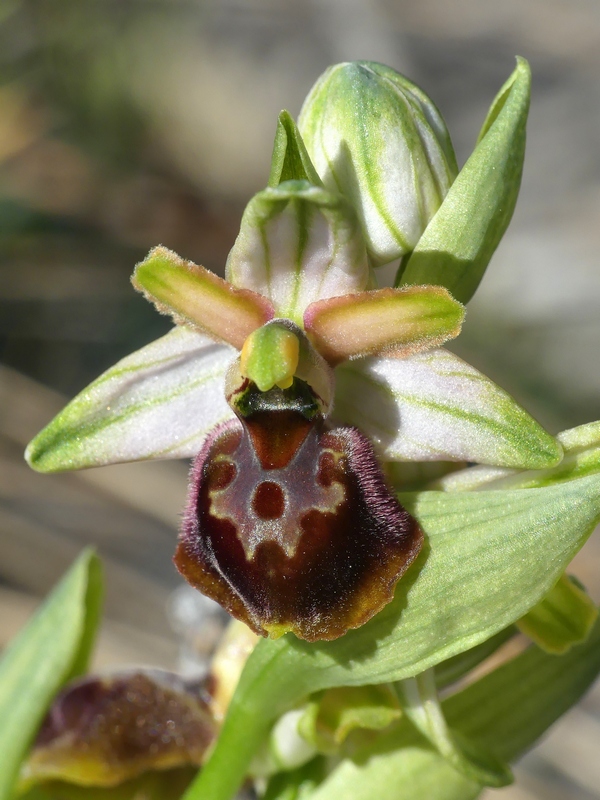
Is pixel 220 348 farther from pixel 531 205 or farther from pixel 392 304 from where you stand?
pixel 531 205

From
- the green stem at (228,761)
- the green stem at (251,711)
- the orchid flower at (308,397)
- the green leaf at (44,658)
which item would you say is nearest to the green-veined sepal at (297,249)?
the orchid flower at (308,397)

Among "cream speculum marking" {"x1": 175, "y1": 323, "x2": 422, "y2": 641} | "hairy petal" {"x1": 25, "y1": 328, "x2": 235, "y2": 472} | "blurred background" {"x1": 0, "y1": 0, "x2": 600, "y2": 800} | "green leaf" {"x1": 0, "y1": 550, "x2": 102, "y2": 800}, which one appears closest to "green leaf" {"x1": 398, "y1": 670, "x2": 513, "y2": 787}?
"cream speculum marking" {"x1": 175, "y1": 323, "x2": 422, "y2": 641}

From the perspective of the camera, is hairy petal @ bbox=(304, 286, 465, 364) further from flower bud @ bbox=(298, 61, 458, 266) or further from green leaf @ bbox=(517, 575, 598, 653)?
green leaf @ bbox=(517, 575, 598, 653)

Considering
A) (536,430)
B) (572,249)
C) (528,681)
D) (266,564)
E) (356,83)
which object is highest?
(356,83)

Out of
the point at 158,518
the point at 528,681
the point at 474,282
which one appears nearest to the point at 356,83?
the point at 474,282

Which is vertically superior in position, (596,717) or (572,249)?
(572,249)
